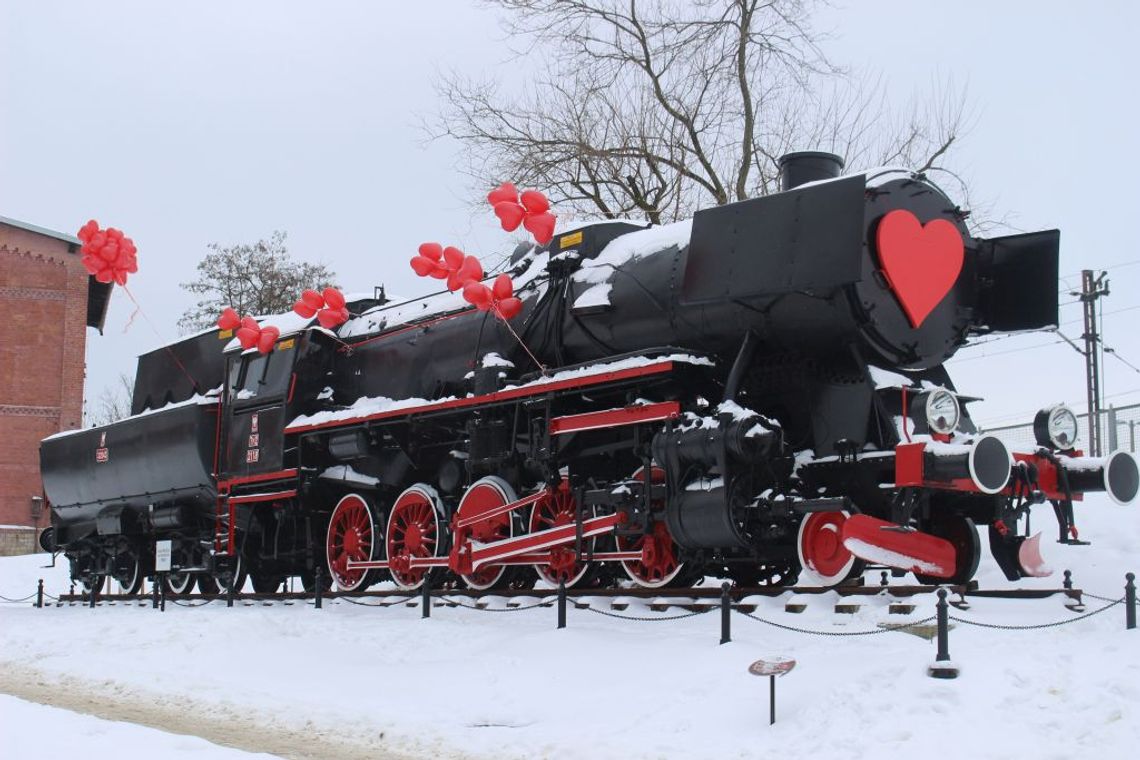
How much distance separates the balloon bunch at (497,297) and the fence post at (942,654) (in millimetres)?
5365

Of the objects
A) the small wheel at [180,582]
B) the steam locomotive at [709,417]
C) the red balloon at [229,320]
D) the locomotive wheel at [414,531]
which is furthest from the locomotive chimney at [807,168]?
the small wheel at [180,582]

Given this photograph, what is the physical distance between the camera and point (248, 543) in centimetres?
1438

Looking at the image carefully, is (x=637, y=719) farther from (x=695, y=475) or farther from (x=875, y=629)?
(x=695, y=475)

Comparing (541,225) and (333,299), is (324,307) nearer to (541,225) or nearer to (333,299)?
(333,299)

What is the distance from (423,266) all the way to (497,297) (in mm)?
1038

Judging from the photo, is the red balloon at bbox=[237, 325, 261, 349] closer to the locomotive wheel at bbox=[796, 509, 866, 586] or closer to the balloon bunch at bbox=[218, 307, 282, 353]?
the balloon bunch at bbox=[218, 307, 282, 353]

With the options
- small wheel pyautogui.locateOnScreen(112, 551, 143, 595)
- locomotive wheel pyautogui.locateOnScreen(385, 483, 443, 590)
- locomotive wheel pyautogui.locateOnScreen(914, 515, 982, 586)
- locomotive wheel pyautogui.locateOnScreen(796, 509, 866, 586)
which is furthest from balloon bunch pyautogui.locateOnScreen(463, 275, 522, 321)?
small wheel pyautogui.locateOnScreen(112, 551, 143, 595)

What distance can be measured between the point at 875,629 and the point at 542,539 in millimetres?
3488

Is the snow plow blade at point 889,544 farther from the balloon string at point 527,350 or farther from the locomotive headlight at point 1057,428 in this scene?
the balloon string at point 527,350

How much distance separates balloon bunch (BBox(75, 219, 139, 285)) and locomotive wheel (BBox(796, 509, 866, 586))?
937 centimetres

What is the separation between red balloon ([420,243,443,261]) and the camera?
37.8ft

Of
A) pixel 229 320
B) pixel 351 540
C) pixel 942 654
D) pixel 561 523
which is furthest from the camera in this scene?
pixel 229 320

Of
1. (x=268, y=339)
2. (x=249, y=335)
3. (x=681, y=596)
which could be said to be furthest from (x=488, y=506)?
(x=249, y=335)

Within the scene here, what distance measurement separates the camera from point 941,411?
8336 mm
